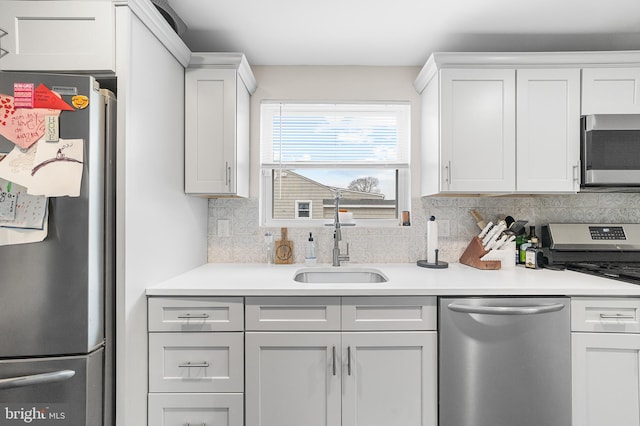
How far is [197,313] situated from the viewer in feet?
5.15

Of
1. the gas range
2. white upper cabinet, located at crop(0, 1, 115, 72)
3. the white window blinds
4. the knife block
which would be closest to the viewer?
white upper cabinet, located at crop(0, 1, 115, 72)

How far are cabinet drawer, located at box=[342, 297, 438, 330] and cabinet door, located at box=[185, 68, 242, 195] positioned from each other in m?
0.99

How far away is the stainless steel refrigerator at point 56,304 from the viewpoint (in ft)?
4.05

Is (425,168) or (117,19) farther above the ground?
(117,19)

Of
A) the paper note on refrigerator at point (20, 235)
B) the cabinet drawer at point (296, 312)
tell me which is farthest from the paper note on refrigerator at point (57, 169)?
the cabinet drawer at point (296, 312)

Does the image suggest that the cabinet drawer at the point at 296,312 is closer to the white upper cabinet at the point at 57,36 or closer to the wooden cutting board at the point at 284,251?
the wooden cutting board at the point at 284,251

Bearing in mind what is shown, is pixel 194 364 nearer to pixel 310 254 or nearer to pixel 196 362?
pixel 196 362

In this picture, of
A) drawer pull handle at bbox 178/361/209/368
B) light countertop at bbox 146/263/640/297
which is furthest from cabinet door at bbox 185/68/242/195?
drawer pull handle at bbox 178/361/209/368

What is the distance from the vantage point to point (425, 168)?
225 cm

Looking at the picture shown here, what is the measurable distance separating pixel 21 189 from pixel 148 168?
0.45m

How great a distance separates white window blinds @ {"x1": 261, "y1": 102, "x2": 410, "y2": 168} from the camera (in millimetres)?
2418

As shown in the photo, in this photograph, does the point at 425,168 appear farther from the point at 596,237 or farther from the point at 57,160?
the point at 57,160

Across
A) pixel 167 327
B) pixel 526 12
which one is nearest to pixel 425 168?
pixel 526 12

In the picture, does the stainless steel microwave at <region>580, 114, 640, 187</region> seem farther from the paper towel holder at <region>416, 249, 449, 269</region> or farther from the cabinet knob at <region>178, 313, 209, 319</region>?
the cabinet knob at <region>178, 313, 209, 319</region>
